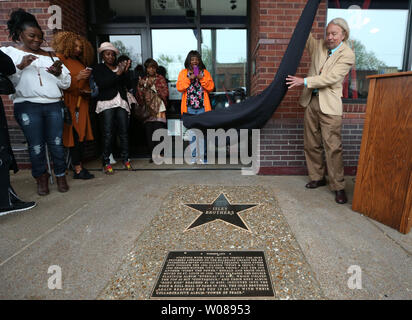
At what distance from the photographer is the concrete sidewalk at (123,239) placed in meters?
1.61

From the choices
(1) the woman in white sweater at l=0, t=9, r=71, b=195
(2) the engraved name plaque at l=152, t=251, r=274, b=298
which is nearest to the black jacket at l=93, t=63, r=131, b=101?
(1) the woman in white sweater at l=0, t=9, r=71, b=195

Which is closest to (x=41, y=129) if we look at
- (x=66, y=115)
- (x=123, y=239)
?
(x=66, y=115)

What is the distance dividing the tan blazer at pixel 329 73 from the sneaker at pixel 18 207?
355cm

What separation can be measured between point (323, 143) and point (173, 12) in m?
4.07

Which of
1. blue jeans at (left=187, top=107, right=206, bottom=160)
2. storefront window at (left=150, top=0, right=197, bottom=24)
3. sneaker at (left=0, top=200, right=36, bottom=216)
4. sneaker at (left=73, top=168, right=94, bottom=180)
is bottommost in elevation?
sneaker at (left=0, top=200, right=36, bottom=216)

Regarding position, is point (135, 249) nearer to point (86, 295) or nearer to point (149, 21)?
point (86, 295)

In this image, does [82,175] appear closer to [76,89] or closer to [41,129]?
[41,129]

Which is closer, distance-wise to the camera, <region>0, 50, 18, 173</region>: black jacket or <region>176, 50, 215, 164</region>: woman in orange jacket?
<region>0, 50, 18, 173</region>: black jacket

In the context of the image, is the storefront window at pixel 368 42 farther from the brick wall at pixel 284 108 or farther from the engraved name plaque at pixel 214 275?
the engraved name plaque at pixel 214 275

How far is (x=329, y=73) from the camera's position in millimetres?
2795

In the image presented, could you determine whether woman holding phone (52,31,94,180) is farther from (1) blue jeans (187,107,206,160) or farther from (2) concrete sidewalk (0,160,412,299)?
(1) blue jeans (187,107,206,160)

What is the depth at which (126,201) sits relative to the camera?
118 inches

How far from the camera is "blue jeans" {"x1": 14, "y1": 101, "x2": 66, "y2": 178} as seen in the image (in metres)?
3.02

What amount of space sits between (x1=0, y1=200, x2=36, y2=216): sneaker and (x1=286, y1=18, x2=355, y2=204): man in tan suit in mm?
3426
